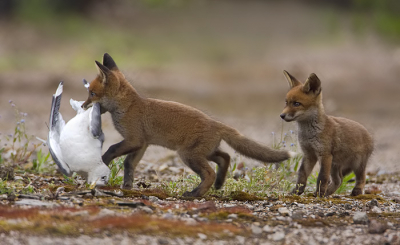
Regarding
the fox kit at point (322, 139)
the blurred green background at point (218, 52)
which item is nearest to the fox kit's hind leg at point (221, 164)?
the fox kit at point (322, 139)

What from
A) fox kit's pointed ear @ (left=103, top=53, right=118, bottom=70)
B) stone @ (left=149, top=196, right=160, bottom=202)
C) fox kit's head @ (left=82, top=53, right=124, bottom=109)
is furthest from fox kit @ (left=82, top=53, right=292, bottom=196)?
stone @ (left=149, top=196, right=160, bottom=202)

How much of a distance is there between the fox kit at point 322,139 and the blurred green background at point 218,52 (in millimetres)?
6560

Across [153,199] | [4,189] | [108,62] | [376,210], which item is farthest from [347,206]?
[4,189]

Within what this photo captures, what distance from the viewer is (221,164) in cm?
673

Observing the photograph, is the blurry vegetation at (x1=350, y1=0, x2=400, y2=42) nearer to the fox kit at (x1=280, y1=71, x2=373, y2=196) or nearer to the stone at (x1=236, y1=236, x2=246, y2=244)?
the fox kit at (x1=280, y1=71, x2=373, y2=196)

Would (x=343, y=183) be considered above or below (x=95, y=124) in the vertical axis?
below

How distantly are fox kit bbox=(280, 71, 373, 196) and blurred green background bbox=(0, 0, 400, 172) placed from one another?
6.56 metres

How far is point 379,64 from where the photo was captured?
21.8 metres

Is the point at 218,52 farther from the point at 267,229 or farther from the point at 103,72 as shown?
the point at 267,229

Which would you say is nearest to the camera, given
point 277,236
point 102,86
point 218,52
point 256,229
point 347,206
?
point 277,236

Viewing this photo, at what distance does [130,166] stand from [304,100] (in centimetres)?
231

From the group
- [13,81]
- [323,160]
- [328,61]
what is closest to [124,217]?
[323,160]

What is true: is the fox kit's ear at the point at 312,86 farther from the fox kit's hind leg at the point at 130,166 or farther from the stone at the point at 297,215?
the fox kit's hind leg at the point at 130,166

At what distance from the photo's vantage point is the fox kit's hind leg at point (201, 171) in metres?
6.20
